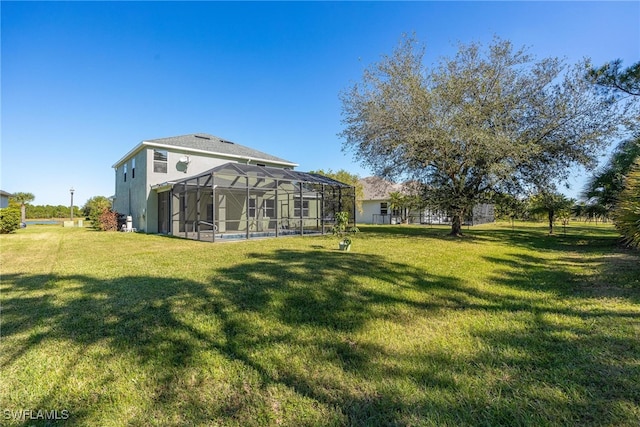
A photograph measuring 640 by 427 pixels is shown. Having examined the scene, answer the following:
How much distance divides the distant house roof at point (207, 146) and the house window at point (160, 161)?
47cm

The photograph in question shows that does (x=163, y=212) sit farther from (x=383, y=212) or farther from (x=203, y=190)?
(x=383, y=212)

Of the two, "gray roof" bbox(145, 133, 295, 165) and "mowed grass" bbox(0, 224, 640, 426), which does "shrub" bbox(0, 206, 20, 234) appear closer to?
"gray roof" bbox(145, 133, 295, 165)

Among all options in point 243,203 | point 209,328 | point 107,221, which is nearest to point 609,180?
point 209,328

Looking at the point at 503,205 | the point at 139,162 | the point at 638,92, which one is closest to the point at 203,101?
the point at 139,162

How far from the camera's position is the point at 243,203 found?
1873 cm

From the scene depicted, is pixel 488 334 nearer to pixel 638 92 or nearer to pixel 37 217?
pixel 638 92

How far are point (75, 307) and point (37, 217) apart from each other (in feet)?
155

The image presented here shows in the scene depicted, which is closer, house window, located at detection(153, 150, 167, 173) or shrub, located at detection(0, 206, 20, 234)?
shrub, located at detection(0, 206, 20, 234)

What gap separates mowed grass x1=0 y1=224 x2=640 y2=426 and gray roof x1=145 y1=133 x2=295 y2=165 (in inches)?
513

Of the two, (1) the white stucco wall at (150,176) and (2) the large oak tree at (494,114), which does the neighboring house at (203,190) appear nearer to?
(1) the white stucco wall at (150,176)

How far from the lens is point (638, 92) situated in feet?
35.8

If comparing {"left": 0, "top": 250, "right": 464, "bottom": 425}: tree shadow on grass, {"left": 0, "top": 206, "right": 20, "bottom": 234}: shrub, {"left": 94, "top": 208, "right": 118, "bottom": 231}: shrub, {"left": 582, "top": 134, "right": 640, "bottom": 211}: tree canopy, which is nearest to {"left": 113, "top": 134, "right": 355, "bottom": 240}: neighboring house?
{"left": 94, "top": 208, "right": 118, "bottom": 231}: shrub

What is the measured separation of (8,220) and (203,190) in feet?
36.5

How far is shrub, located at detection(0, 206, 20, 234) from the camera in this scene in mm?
15641
